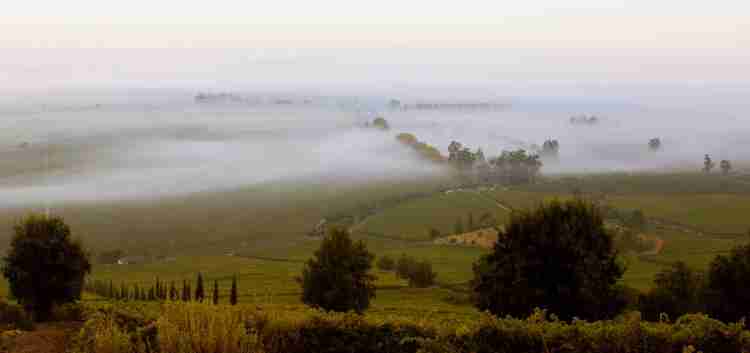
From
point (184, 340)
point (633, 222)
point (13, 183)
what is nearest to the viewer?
point (184, 340)

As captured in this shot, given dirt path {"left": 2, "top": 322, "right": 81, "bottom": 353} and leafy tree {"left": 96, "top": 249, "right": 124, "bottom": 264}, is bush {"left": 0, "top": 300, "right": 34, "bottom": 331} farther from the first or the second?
leafy tree {"left": 96, "top": 249, "right": 124, "bottom": 264}

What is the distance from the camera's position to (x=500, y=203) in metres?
138

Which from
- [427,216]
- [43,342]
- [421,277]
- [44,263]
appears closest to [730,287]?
[43,342]

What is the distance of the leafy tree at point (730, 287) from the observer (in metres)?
33.0

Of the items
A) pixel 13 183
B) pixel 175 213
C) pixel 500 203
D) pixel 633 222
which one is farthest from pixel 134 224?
pixel 633 222

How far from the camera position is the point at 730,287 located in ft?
110

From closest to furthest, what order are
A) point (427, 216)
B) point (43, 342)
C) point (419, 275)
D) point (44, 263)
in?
point (43, 342), point (44, 263), point (419, 275), point (427, 216)

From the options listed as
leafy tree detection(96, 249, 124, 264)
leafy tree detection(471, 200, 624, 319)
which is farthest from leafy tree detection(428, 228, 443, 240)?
leafy tree detection(471, 200, 624, 319)

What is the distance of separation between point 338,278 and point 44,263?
1499 cm

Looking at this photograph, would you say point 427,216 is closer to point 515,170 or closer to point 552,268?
point 515,170

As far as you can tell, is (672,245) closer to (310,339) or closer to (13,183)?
(310,339)

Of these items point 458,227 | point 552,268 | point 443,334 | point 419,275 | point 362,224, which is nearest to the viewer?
point 443,334

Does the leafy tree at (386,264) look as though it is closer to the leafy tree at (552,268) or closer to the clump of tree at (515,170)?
the leafy tree at (552,268)

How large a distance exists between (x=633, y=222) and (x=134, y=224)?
101931mm
